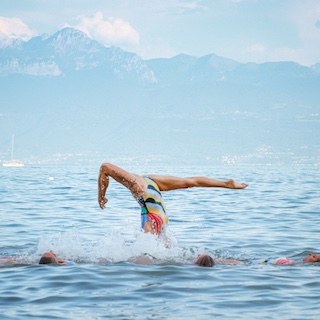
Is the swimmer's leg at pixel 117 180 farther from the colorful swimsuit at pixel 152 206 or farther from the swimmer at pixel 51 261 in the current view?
the swimmer at pixel 51 261

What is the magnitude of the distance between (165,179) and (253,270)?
7.18ft

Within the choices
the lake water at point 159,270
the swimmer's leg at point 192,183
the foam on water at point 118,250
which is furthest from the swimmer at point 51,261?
the swimmer's leg at point 192,183

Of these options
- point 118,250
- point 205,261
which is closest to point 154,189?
point 118,250

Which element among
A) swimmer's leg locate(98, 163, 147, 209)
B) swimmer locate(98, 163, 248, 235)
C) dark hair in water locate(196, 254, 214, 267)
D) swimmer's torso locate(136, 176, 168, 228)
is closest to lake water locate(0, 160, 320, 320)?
dark hair in water locate(196, 254, 214, 267)

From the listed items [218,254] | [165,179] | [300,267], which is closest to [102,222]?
[218,254]

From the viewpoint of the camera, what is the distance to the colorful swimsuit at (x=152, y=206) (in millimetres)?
11711

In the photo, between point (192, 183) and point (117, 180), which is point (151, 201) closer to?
point (192, 183)

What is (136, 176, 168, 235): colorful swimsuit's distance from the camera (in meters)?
11.7

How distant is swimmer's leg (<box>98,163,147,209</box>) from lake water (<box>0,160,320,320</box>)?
3.03 ft

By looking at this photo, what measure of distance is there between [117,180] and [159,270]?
159 cm

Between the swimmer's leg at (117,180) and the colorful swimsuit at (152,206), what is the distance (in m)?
0.16

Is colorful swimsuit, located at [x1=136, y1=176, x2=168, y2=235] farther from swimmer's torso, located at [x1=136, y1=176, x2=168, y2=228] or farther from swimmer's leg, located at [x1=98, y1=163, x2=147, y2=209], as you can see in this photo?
swimmer's leg, located at [x1=98, y1=163, x2=147, y2=209]

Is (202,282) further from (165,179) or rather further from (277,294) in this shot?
(165,179)

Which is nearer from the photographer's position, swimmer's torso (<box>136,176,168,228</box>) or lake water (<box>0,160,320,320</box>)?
lake water (<box>0,160,320,320</box>)
